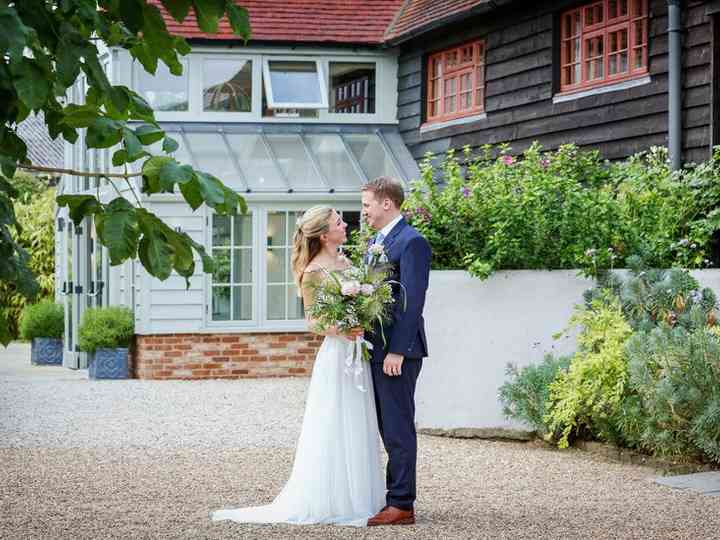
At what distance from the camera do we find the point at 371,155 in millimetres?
16969

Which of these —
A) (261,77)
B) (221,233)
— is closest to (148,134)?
(221,233)

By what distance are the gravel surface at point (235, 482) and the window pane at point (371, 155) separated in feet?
15.1

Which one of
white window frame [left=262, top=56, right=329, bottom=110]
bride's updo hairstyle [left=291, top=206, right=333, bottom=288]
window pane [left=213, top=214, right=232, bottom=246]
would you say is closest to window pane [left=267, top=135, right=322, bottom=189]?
white window frame [left=262, top=56, right=329, bottom=110]

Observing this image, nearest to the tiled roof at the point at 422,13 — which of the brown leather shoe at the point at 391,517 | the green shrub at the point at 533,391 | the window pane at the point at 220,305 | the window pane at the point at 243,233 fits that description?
the window pane at the point at 243,233

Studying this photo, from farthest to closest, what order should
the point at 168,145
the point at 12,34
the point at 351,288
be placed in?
the point at 351,288 < the point at 168,145 < the point at 12,34

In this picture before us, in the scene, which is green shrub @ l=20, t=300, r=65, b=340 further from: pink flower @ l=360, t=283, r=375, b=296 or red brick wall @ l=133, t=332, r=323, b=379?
pink flower @ l=360, t=283, r=375, b=296

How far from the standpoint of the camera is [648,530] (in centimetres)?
650

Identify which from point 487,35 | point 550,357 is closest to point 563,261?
point 550,357

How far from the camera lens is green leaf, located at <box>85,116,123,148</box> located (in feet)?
8.89

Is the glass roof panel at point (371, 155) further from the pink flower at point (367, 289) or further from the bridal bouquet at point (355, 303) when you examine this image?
the pink flower at point (367, 289)

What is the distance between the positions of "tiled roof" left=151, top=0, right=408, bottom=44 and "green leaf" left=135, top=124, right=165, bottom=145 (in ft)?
45.7

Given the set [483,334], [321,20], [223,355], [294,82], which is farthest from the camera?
[321,20]

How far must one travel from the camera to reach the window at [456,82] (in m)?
15.3

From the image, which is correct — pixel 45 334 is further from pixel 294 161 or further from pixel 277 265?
pixel 294 161
